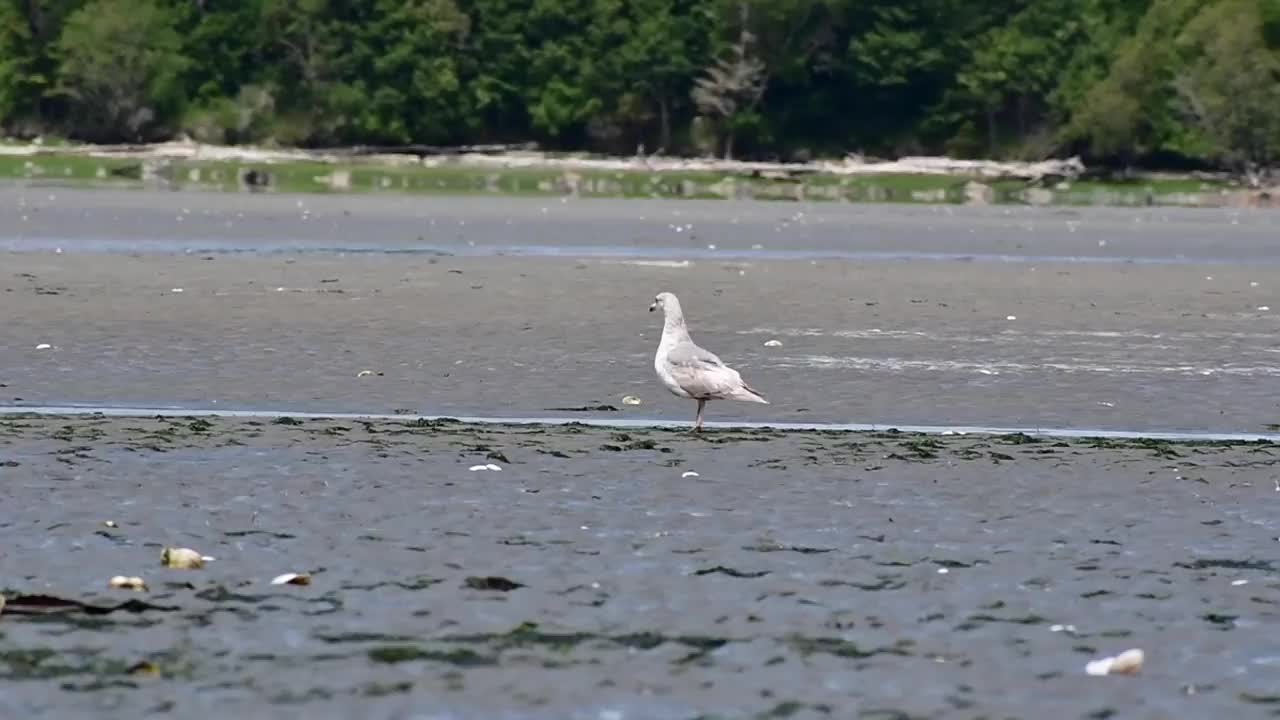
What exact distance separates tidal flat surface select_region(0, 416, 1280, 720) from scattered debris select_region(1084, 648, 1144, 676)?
77mm

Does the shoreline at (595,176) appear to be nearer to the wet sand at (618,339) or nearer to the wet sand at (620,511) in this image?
the wet sand at (618,339)

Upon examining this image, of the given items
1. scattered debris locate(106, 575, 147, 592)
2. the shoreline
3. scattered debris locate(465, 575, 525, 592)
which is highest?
scattered debris locate(106, 575, 147, 592)

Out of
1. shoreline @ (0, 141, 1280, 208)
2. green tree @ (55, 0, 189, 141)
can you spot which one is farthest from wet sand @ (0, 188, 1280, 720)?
green tree @ (55, 0, 189, 141)

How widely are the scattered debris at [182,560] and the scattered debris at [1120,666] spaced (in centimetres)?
334

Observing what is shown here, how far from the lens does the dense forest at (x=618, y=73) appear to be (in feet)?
289

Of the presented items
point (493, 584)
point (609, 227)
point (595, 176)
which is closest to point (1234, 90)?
point (595, 176)

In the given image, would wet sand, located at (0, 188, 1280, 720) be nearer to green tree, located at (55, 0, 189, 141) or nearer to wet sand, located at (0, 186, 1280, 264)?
wet sand, located at (0, 186, 1280, 264)

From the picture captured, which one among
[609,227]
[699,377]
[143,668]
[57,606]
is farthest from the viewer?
[609,227]

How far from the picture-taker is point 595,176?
252 ft

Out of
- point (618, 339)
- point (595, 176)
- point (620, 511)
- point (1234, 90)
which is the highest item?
point (620, 511)

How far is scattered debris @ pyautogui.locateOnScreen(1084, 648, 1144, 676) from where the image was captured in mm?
7953

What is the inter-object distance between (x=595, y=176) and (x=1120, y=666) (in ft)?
227

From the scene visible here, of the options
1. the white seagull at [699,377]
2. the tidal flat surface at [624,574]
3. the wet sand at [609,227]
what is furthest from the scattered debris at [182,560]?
the wet sand at [609,227]

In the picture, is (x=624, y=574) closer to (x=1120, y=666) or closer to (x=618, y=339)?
(x=1120, y=666)
